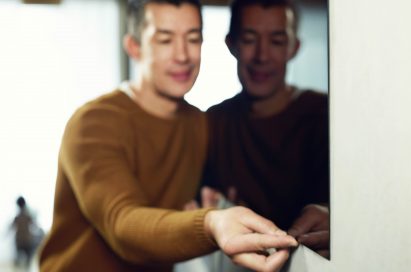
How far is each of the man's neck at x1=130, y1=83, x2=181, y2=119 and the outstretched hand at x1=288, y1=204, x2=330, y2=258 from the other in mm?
616

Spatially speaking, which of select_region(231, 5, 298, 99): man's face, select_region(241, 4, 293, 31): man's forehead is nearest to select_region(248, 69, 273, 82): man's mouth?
select_region(231, 5, 298, 99): man's face

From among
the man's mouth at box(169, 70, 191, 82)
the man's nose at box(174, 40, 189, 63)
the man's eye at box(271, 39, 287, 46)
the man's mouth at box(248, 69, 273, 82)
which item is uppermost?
the man's eye at box(271, 39, 287, 46)

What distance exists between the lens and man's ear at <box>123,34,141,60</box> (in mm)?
1930

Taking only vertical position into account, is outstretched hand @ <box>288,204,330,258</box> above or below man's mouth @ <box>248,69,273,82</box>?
below

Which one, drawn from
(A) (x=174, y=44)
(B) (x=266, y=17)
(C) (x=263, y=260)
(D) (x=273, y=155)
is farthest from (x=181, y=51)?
(C) (x=263, y=260)

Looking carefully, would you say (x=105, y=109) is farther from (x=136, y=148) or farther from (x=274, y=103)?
(x=274, y=103)

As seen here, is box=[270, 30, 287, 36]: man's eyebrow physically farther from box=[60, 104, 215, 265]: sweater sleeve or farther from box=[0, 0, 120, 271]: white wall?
box=[0, 0, 120, 271]: white wall

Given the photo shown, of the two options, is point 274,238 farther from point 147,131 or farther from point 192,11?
point 192,11

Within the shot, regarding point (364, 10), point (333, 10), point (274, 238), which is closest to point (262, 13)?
point (333, 10)

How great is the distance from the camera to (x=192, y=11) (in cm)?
184

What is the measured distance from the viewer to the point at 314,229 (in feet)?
4.40

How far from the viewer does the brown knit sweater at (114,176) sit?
177 cm

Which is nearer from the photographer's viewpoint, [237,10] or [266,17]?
[266,17]

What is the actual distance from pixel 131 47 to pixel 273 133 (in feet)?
2.13
